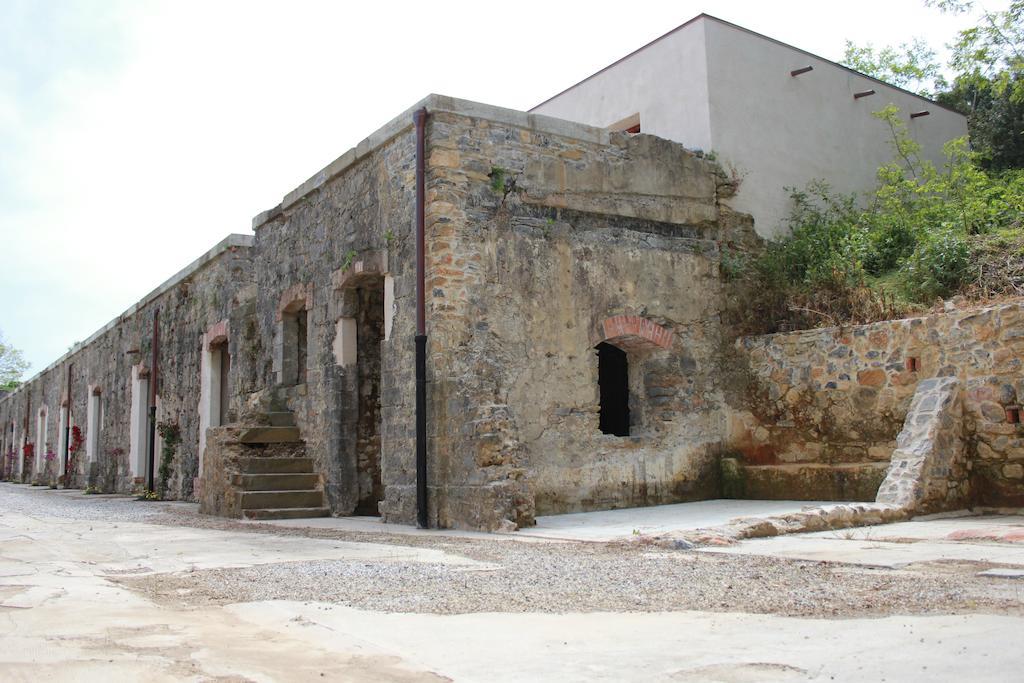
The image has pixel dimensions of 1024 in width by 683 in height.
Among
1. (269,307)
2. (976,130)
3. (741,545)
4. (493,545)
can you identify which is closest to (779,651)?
(741,545)

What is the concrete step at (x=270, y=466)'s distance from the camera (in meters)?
11.6

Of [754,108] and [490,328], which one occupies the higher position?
[754,108]

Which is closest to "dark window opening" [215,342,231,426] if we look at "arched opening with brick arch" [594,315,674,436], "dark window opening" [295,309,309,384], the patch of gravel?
"dark window opening" [295,309,309,384]

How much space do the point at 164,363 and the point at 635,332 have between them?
12016 mm

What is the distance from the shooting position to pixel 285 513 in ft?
36.4

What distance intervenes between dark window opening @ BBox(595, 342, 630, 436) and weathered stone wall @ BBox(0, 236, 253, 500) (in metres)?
5.67

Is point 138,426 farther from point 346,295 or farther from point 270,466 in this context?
point 346,295

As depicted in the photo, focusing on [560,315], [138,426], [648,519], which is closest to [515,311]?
[560,315]

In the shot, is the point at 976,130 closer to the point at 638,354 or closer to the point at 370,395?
the point at 638,354

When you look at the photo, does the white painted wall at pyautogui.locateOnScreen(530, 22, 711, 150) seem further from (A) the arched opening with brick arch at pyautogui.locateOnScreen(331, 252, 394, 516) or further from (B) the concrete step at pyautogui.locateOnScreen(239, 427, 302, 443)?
(B) the concrete step at pyautogui.locateOnScreen(239, 427, 302, 443)

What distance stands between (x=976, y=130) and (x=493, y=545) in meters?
16.2

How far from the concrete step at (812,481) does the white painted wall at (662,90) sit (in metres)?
4.30

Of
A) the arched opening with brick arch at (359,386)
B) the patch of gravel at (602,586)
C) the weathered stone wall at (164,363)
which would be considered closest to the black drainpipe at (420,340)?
the arched opening with brick arch at (359,386)

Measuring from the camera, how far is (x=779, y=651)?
10.8 feet
